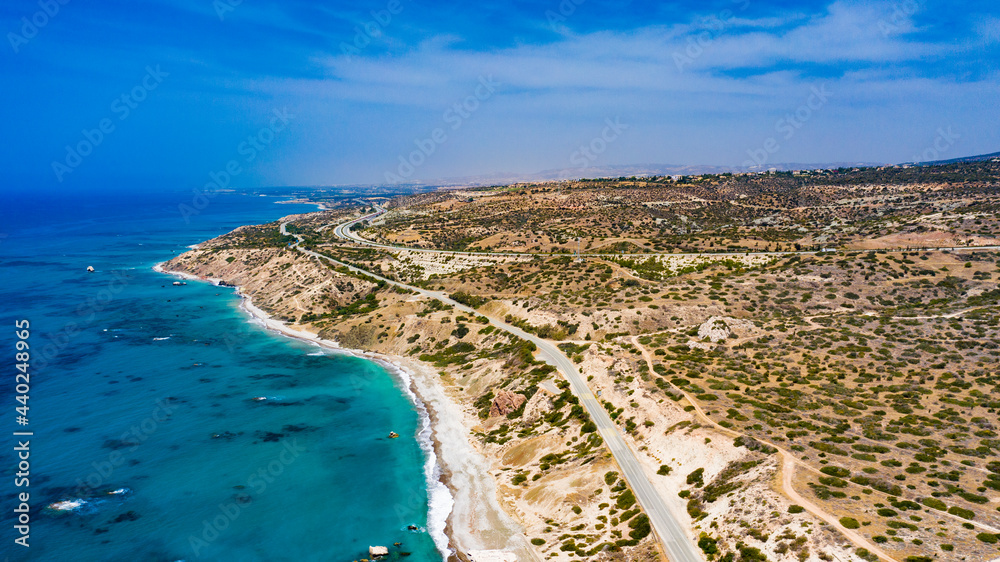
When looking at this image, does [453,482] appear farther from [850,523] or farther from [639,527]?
A: [850,523]

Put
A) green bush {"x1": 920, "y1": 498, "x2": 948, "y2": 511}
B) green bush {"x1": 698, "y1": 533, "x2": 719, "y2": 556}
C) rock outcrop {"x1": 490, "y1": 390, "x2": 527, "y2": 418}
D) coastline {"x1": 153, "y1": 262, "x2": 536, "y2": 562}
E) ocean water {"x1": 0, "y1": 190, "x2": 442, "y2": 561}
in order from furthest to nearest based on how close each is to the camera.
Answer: rock outcrop {"x1": 490, "y1": 390, "x2": 527, "y2": 418}
ocean water {"x1": 0, "y1": 190, "x2": 442, "y2": 561}
coastline {"x1": 153, "y1": 262, "x2": 536, "y2": 562}
green bush {"x1": 698, "y1": 533, "x2": 719, "y2": 556}
green bush {"x1": 920, "y1": 498, "x2": 948, "y2": 511}

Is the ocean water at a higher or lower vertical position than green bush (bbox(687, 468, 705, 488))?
lower

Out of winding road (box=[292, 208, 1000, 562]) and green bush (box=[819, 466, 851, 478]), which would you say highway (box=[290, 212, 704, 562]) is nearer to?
winding road (box=[292, 208, 1000, 562])

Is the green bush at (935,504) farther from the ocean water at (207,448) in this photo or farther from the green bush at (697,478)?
the ocean water at (207,448)

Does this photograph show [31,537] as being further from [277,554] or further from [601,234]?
[601,234]

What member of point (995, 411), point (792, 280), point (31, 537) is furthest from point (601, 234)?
point (31, 537)

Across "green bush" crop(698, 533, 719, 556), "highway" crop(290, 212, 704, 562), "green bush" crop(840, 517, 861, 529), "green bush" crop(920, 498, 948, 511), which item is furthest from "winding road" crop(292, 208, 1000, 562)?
"green bush" crop(920, 498, 948, 511)

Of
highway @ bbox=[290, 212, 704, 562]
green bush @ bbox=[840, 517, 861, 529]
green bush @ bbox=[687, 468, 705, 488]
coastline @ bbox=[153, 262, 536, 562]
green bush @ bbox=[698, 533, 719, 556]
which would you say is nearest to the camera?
green bush @ bbox=[840, 517, 861, 529]

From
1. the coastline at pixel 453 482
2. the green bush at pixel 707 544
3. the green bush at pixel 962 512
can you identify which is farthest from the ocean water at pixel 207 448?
the green bush at pixel 962 512
